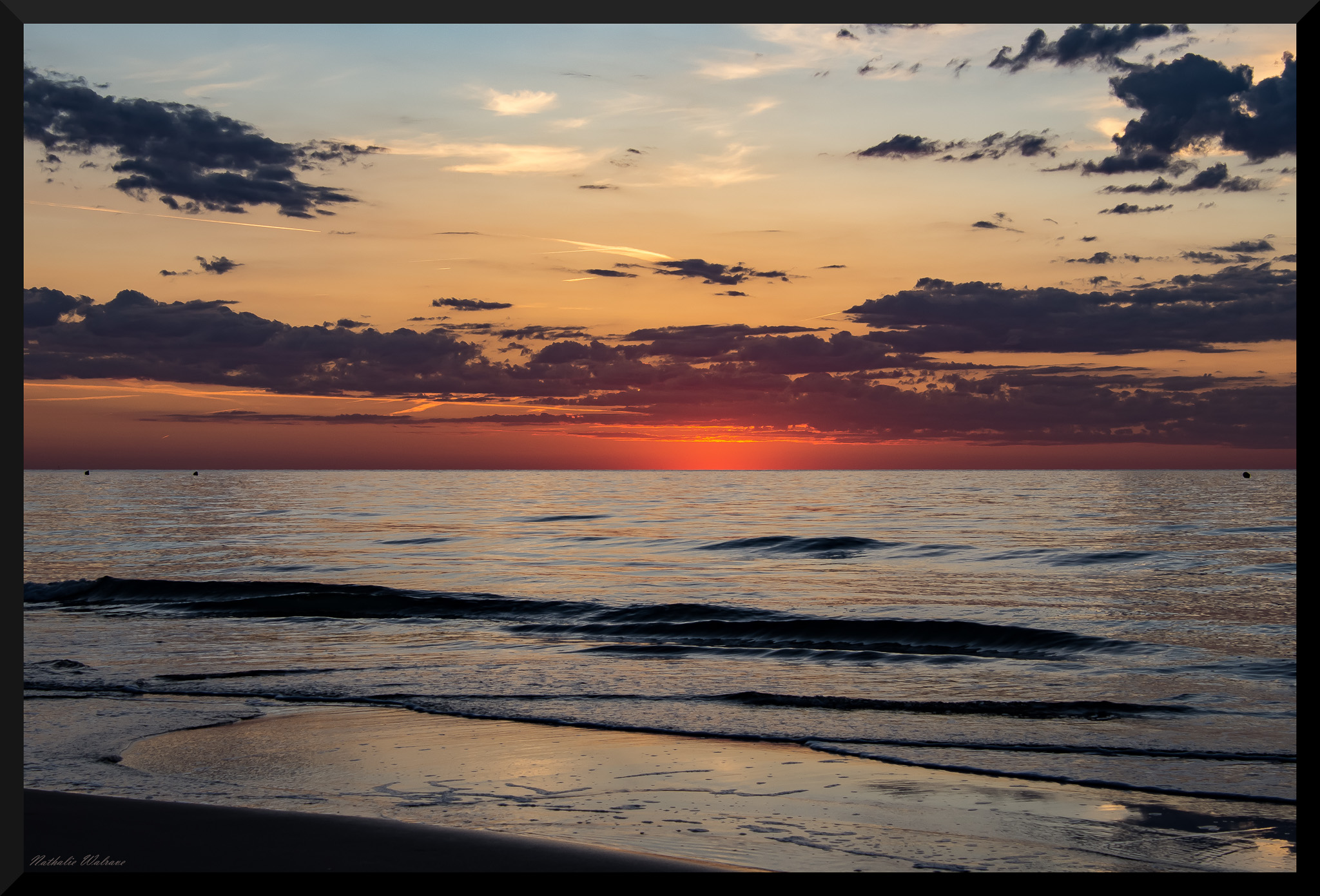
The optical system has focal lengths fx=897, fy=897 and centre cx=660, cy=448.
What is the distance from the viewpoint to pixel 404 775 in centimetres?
876

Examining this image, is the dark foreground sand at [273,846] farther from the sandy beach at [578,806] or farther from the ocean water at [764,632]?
the ocean water at [764,632]

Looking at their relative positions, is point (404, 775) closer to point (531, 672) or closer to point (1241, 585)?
point (531, 672)

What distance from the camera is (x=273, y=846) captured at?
630cm

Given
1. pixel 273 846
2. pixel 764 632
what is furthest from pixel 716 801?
pixel 764 632

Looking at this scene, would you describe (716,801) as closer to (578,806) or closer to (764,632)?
(578,806)

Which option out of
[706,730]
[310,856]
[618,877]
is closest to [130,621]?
[706,730]

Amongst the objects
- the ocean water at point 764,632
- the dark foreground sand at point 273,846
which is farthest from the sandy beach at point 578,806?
the ocean water at point 764,632

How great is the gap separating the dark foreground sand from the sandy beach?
2 cm

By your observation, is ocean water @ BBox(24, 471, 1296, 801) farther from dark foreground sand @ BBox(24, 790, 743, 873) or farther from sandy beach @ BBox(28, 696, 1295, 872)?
dark foreground sand @ BBox(24, 790, 743, 873)

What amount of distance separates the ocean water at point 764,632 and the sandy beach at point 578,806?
0.90m

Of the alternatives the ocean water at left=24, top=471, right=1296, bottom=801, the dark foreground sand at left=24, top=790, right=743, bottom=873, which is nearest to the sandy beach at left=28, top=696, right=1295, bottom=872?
the dark foreground sand at left=24, top=790, right=743, bottom=873

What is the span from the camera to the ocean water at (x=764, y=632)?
11.0 m

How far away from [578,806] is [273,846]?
2.55 metres

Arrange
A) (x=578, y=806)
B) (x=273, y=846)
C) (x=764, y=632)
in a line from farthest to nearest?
(x=764, y=632) → (x=578, y=806) → (x=273, y=846)
